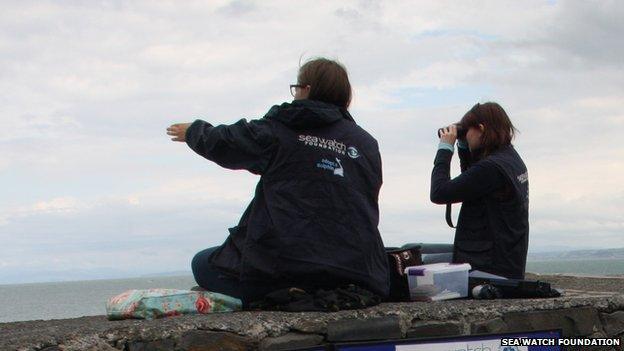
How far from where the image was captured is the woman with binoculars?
490 cm

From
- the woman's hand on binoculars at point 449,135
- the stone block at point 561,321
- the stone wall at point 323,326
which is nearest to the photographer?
the stone wall at point 323,326

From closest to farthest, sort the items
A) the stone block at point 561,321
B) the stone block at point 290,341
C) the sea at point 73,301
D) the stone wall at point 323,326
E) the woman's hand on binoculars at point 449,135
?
the stone wall at point 323,326
the stone block at point 290,341
the stone block at point 561,321
the woman's hand on binoculars at point 449,135
the sea at point 73,301

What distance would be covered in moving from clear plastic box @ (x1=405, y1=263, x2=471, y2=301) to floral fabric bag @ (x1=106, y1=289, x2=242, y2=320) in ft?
3.44

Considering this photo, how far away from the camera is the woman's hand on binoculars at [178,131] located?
4219mm

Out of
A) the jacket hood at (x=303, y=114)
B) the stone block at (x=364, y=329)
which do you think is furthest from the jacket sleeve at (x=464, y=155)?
the stone block at (x=364, y=329)

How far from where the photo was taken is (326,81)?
174 inches

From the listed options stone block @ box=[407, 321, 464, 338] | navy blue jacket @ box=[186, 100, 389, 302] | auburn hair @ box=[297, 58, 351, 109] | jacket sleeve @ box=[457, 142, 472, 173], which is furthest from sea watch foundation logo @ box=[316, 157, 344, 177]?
jacket sleeve @ box=[457, 142, 472, 173]

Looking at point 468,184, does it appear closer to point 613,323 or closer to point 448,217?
point 448,217

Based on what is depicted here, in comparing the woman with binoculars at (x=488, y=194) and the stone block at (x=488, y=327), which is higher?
the woman with binoculars at (x=488, y=194)

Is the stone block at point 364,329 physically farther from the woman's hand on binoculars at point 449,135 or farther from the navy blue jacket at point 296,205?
the woman's hand on binoculars at point 449,135

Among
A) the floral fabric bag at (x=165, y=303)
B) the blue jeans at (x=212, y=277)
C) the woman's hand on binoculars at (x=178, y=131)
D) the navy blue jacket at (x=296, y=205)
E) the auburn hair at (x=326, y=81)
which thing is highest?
the auburn hair at (x=326, y=81)

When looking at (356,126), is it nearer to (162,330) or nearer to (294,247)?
(294,247)

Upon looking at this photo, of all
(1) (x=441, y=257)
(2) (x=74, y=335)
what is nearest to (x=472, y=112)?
(1) (x=441, y=257)

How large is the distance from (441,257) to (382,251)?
1210mm
